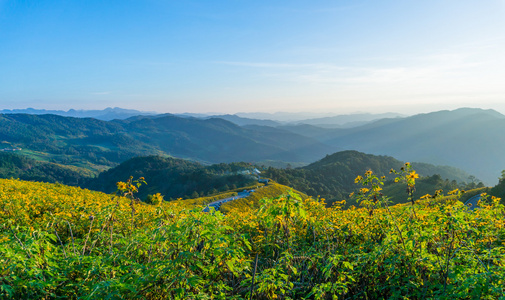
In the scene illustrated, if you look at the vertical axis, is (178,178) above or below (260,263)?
below

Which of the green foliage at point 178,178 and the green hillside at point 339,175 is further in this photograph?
the green foliage at point 178,178

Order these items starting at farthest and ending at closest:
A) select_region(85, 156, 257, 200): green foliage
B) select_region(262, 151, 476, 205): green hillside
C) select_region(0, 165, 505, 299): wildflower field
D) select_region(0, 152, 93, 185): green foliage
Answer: select_region(0, 152, 93, 185): green foliage < select_region(85, 156, 257, 200): green foliage < select_region(262, 151, 476, 205): green hillside < select_region(0, 165, 505, 299): wildflower field

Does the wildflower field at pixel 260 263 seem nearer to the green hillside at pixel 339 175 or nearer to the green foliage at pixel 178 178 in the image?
the green hillside at pixel 339 175

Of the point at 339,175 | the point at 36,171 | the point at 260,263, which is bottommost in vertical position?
the point at 36,171

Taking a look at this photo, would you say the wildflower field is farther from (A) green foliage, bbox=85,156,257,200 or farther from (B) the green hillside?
(A) green foliage, bbox=85,156,257,200

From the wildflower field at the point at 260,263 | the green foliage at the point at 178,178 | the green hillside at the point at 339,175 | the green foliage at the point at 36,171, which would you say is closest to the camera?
the wildflower field at the point at 260,263

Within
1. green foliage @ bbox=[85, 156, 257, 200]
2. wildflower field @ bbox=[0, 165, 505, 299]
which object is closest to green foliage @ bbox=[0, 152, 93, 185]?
green foliage @ bbox=[85, 156, 257, 200]

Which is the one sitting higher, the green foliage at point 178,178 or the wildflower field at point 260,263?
the wildflower field at point 260,263

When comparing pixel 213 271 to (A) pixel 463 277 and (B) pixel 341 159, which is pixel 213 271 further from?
(B) pixel 341 159

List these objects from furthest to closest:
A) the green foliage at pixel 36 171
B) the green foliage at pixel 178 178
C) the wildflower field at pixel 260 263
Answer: the green foliage at pixel 36 171 < the green foliage at pixel 178 178 < the wildflower field at pixel 260 263

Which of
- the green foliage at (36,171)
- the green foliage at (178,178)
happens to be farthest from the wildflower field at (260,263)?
the green foliage at (36,171)

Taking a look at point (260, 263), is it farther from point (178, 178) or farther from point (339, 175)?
point (339, 175)

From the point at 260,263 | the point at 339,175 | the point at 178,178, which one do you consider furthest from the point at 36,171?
the point at 260,263

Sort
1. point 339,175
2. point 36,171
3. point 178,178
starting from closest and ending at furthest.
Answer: point 178,178
point 339,175
point 36,171
